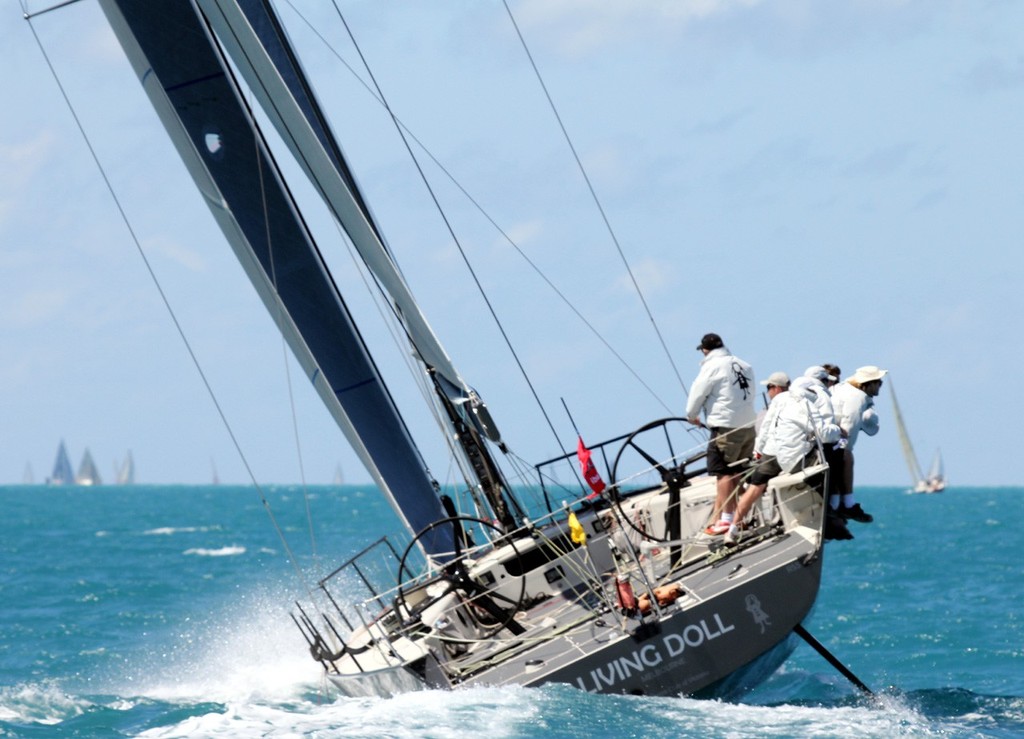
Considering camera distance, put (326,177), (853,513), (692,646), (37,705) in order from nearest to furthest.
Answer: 1. (692,646)
2. (853,513)
3. (326,177)
4. (37,705)

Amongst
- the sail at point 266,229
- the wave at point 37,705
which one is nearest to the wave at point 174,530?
the wave at point 37,705

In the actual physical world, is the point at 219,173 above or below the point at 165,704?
above

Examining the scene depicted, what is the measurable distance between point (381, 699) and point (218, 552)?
34418 millimetres

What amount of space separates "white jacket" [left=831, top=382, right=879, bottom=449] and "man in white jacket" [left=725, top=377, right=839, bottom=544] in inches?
13.3

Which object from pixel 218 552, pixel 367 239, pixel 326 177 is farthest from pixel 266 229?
pixel 218 552

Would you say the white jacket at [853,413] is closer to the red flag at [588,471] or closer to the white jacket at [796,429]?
the white jacket at [796,429]

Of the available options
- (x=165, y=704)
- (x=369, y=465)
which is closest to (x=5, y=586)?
(x=165, y=704)

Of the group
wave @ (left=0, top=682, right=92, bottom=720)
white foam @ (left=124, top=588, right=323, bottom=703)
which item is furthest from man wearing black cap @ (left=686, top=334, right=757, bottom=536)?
wave @ (left=0, top=682, right=92, bottom=720)

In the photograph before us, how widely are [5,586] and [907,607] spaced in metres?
17.2

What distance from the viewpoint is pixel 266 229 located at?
13977 millimetres

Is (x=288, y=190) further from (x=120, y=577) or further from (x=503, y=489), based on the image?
(x=120, y=577)

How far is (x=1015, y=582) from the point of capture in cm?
2695

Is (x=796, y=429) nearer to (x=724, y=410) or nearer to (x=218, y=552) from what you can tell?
(x=724, y=410)

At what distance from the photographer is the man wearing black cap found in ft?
39.7
